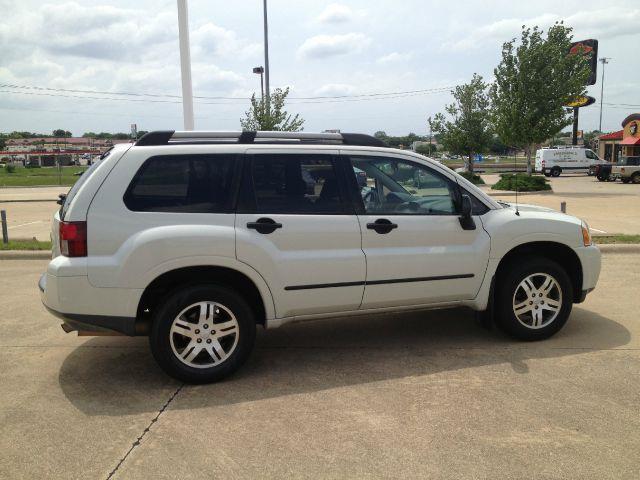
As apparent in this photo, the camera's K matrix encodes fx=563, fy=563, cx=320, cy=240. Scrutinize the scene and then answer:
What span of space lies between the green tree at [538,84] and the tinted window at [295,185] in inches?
922

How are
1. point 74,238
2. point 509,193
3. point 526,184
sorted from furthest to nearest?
point 526,184
point 509,193
point 74,238

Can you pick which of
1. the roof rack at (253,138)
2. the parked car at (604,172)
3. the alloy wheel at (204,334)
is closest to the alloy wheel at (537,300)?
the roof rack at (253,138)

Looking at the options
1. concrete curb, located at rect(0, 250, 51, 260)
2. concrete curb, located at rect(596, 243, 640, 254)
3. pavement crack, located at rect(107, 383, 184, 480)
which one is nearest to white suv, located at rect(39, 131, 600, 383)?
pavement crack, located at rect(107, 383, 184, 480)

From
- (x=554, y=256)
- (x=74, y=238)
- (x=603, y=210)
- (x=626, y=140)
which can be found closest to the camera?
(x=74, y=238)

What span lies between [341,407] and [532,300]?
2188mm

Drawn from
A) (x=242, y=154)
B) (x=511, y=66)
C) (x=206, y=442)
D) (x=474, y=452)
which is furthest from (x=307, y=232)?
(x=511, y=66)

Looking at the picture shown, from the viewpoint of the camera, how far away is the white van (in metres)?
39.5

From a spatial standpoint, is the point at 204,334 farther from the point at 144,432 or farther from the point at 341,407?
the point at 341,407

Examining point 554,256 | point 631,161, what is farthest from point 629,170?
point 554,256

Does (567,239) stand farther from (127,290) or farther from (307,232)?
(127,290)

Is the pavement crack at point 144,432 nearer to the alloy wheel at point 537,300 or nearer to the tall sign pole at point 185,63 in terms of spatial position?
the alloy wheel at point 537,300

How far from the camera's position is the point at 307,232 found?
433 centimetres

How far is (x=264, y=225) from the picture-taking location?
423cm

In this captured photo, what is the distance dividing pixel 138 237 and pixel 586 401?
3.30 metres
